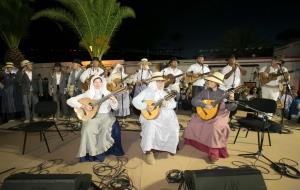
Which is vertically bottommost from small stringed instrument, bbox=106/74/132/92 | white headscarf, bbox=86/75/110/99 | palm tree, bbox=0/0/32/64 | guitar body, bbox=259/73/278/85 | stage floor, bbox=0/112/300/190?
stage floor, bbox=0/112/300/190

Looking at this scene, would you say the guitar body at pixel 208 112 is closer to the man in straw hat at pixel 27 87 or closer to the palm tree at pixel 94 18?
the man in straw hat at pixel 27 87

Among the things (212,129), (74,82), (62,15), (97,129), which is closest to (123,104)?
(74,82)

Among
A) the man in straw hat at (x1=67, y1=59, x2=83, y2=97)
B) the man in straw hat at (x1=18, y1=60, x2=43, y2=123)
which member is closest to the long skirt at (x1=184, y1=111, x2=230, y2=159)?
the man in straw hat at (x1=67, y1=59, x2=83, y2=97)

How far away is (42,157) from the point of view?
18.0 ft

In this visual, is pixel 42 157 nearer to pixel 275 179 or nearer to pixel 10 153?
pixel 10 153

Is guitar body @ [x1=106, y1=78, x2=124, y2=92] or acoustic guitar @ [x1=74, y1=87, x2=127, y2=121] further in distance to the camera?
guitar body @ [x1=106, y1=78, x2=124, y2=92]

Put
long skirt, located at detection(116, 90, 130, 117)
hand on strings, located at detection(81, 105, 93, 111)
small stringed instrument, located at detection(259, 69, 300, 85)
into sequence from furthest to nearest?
long skirt, located at detection(116, 90, 130, 117), small stringed instrument, located at detection(259, 69, 300, 85), hand on strings, located at detection(81, 105, 93, 111)

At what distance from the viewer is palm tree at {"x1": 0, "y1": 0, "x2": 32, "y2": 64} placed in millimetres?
12078

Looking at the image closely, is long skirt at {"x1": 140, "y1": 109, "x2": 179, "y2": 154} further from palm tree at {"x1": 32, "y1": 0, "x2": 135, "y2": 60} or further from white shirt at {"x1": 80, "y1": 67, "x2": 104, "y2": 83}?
palm tree at {"x1": 32, "y1": 0, "x2": 135, "y2": 60}

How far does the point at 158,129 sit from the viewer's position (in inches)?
207

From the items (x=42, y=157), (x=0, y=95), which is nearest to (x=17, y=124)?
(x=0, y=95)

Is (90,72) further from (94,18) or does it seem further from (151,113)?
(94,18)

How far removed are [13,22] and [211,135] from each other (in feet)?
39.3

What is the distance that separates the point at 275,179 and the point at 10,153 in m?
5.64
